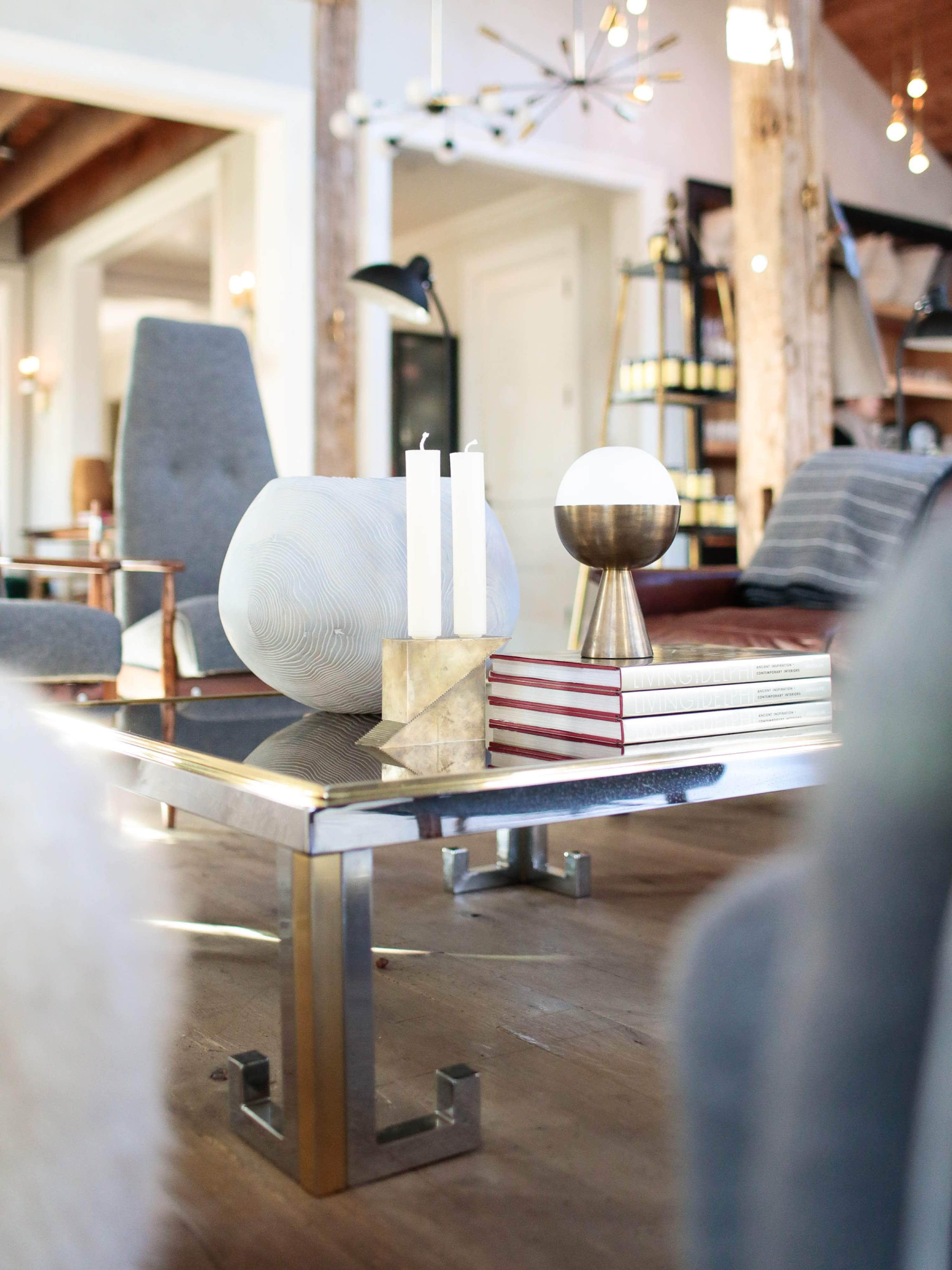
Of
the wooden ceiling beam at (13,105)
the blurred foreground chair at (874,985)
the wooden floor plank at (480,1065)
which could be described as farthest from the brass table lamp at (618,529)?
the wooden ceiling beam at (13,105)

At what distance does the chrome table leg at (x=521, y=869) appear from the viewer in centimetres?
197

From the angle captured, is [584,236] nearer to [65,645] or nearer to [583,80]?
[583,80]

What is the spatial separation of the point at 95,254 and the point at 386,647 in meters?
8.15

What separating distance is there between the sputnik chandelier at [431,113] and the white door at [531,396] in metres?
1.45

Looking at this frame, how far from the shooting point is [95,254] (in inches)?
332

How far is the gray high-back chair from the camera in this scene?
3.04m

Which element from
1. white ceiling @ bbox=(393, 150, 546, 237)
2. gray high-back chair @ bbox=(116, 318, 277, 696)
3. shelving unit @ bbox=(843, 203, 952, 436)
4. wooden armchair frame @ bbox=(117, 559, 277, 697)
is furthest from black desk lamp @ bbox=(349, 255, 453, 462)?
shelving unit @ bbox=(843, 203, 952, 436)

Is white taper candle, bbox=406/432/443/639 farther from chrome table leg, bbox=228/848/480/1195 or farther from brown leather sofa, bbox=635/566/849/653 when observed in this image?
brown leather sofa, bbox=635/566/849/653

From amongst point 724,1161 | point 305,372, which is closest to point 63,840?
point 724,1161

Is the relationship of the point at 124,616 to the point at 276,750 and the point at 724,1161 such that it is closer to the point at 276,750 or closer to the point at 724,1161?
the point at 276,750

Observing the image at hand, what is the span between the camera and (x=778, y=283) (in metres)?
4.27

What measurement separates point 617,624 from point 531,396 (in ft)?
20.5

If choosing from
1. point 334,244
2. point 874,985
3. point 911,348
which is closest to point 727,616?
point 874,985

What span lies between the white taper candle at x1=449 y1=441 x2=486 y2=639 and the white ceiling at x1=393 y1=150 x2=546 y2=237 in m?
5.29
